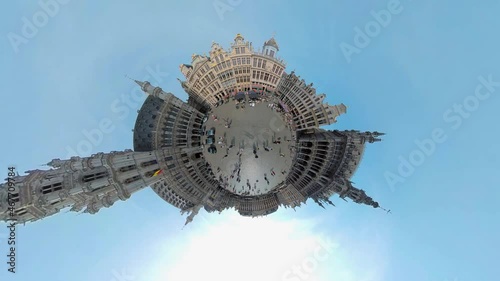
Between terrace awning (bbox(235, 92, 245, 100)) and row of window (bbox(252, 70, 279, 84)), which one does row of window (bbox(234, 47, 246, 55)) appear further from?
terrace awning (bbox(235, 92, 245, 100))

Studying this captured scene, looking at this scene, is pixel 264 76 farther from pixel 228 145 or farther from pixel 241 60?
pixel 228 145

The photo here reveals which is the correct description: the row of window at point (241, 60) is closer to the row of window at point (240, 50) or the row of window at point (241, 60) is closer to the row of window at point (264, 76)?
the row of window at point (240, 50)

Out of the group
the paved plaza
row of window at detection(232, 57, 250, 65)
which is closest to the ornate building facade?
row of window at detection(232, 57, 250, 65)

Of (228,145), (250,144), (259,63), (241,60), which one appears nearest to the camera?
(250,144)

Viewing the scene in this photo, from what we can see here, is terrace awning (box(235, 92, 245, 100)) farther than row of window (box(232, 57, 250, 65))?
No

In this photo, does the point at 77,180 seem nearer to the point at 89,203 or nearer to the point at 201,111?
the point at 89,203

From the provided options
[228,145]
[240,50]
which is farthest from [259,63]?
[228,145]

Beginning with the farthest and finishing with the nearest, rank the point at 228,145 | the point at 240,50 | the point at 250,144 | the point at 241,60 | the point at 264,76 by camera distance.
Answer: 1. the point at 264,76
2. the point at 240,50
3. the point at 241,60
4. the point at 228,145
5. the point at 250,144
